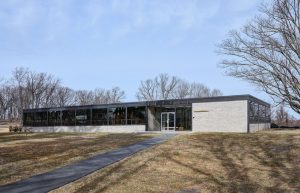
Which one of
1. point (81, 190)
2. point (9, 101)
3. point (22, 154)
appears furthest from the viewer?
point (9, 101)

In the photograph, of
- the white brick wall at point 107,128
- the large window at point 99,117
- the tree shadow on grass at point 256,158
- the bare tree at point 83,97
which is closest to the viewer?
the tree shadow on grass at point 256,158

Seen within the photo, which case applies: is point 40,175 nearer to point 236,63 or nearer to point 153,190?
point 153,190

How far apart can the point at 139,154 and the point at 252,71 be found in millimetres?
19861

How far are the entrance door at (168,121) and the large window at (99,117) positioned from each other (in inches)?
273

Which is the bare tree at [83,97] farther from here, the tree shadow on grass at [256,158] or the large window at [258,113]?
the tree shadow on grass at [256,158]

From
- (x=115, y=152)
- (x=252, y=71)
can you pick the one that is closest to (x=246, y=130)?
(x=252, y=71)

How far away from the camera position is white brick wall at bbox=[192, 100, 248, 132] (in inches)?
1565

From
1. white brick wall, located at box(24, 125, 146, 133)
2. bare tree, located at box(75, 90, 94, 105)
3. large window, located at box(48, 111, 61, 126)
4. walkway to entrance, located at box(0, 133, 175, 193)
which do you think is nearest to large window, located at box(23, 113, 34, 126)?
large window, located at box(48, 111, 61, 126)

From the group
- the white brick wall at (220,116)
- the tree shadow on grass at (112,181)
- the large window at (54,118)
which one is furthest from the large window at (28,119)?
the tree shadow on grass at (112,181)

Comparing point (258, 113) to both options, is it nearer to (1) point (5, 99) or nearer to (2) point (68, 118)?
(2) point (68, 118)

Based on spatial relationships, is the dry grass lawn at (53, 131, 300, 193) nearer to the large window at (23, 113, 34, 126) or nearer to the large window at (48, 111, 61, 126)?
the large window at (48, 111, 61, 126)

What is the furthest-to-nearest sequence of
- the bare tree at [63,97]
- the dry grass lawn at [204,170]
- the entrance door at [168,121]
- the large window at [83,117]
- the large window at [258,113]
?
the bare tree at [63,97] < the large window at [83,117] < the entrance door at [168,121] < the large window at [258,113] < the dry grass lawn at [204,170]

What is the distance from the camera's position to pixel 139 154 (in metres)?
20.2

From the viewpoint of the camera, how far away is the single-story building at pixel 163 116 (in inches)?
1586
